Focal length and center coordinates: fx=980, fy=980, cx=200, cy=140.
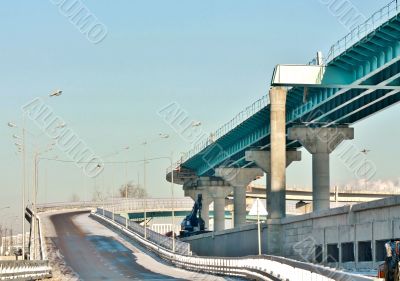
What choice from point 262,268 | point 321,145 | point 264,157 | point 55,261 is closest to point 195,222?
point 264,157

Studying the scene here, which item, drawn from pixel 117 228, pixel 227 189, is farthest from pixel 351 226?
pixel 227 189

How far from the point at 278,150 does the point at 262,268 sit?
26.7m

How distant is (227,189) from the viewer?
14812 cm

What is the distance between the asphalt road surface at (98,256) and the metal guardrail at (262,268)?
3019 millimetres

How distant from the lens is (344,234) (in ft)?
185

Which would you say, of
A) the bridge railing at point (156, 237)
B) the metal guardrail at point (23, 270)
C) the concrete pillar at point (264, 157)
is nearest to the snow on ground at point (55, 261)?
the metal guardrail at point (23, 270)

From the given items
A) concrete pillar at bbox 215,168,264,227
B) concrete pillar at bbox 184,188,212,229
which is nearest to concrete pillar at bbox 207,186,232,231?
concrete pillar at bbox 184,188,212,229

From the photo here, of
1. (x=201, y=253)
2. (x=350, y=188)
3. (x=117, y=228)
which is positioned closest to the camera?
(x=201, y=253)

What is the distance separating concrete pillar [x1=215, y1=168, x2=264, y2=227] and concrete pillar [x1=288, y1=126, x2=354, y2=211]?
42.2m

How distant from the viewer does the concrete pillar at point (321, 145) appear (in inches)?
3287

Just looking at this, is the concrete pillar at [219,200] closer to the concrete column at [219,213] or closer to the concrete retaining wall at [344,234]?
the concrete column at [219,213]

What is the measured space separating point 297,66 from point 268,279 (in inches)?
1066

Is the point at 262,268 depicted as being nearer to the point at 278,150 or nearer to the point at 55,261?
the point at 278,150

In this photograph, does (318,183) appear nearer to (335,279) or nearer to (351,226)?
(351,226)
